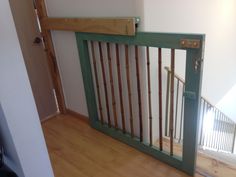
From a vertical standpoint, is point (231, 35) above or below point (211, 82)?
above

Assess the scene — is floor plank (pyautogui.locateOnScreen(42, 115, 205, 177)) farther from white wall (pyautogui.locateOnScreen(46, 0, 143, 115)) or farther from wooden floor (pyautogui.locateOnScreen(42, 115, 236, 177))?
white wall (pyautogui.locateOnScreen(46, 0, 143, 115))

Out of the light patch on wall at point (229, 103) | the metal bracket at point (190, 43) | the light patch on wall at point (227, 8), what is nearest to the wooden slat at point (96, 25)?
the metal bracket at point (190, 43)

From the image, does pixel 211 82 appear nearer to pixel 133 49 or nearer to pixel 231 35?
pixel 231 35

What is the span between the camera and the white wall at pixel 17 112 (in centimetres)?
97

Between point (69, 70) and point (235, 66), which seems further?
point (235, 66)

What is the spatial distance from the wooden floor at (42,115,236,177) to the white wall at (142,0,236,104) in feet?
3.52

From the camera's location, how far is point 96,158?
6.81 feet

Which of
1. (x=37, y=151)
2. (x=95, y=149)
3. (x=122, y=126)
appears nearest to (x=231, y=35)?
(x=122, y=126)

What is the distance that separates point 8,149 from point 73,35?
4.58ft

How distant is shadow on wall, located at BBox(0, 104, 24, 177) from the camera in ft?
3.55

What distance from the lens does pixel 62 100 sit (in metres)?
2.84

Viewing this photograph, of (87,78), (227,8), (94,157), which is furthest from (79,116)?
(227,8)

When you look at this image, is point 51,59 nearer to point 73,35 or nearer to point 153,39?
point 73,35

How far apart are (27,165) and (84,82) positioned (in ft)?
4.05
